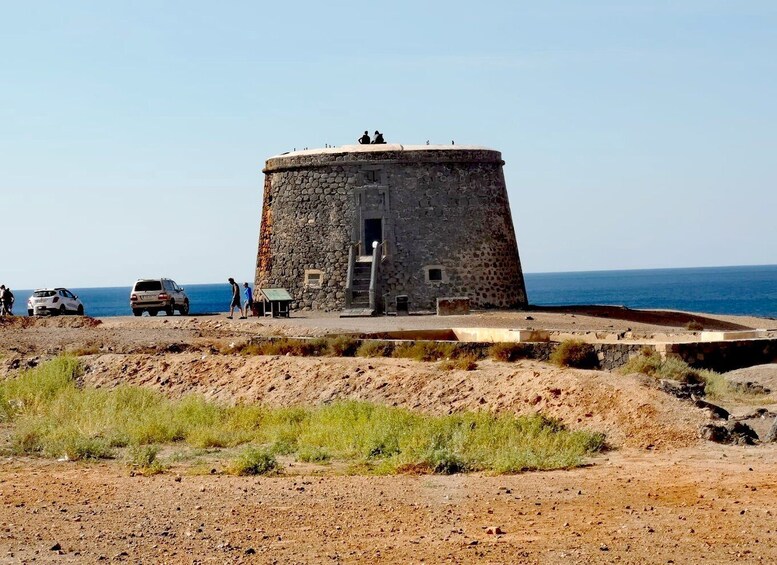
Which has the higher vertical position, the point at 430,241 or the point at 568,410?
the point at 430,241

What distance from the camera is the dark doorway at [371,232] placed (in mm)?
43625

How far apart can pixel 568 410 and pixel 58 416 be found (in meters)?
9.38

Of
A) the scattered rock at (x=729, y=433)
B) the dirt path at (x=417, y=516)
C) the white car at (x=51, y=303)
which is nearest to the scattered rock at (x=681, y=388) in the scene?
the scattered rock at (x=729, y=433)

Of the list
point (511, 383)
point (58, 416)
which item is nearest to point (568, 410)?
point (511, 383)

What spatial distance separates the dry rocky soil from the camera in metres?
12.0

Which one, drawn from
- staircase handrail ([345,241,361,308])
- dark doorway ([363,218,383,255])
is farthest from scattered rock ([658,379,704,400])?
dark doorway ([363,218,383,255])

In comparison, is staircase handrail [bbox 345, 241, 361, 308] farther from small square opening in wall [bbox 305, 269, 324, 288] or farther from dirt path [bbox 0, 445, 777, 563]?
dirt path [bbox 0, 445, 777, 563]

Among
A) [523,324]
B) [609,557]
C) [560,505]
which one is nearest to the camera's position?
[609,557]

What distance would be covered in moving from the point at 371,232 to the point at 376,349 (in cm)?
1802

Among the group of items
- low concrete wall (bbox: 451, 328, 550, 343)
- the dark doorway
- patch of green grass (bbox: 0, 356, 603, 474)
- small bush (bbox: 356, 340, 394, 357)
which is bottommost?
patch of green grass (bbox: 0, 356, 603, 474)

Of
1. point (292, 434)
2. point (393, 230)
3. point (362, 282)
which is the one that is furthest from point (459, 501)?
point (393, 230)

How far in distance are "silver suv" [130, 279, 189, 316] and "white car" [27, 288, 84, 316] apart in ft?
10.2

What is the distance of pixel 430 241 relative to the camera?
43281 mm

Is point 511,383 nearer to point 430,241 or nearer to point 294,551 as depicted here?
point 294,551
